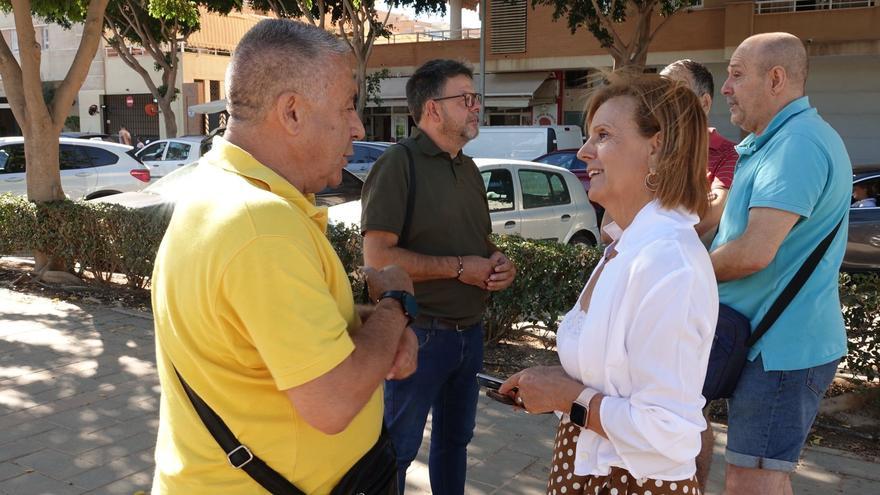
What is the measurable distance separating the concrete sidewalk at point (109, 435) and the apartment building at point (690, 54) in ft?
47.6

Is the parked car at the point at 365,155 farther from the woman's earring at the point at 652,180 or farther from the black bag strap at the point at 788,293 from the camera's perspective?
the woman's earring at the point at 652,180

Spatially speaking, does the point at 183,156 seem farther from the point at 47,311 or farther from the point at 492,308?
the point at 492,308

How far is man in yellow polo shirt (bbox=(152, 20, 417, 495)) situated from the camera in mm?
1627

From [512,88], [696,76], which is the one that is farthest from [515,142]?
[696,76]

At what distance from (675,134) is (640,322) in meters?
0.50

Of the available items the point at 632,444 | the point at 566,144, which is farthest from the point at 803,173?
the point at 566,144

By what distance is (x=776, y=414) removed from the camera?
254cm

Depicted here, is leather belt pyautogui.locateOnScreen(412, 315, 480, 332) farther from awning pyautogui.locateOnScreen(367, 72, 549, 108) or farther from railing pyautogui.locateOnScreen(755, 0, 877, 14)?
awning pyautogui.locateOnScreen(367, 72, 549, 108)

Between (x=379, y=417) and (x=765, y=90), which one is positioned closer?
(x=379, y=417)

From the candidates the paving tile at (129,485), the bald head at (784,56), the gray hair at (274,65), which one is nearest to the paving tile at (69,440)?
the paving tile at (129,485)

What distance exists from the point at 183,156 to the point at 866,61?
63.4ft

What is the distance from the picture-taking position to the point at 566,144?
60.7 ft

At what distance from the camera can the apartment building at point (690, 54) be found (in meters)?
23.0

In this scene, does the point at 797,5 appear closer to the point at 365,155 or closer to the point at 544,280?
the point at 365,155
